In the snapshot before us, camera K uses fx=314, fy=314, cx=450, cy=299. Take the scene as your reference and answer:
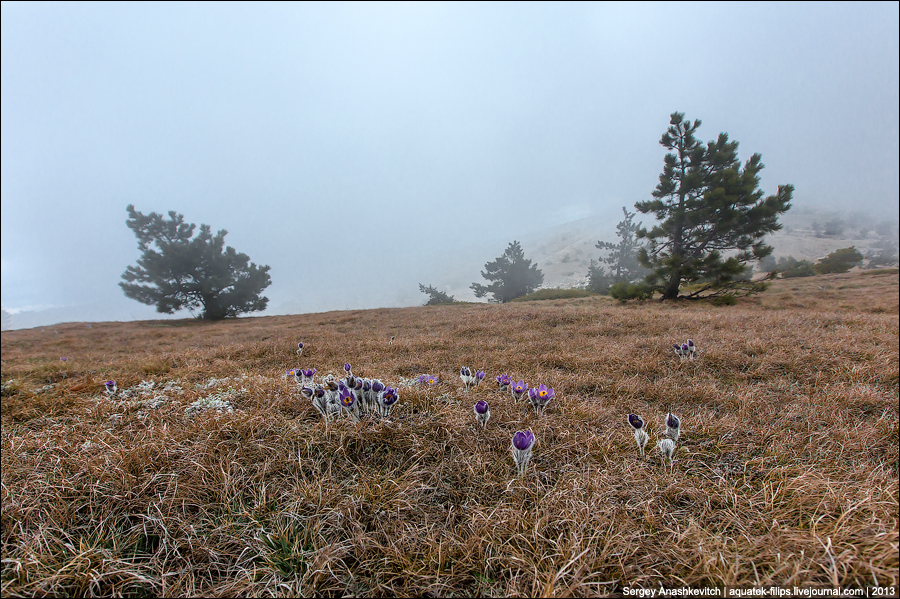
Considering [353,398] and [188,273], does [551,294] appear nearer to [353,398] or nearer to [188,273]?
[353,398]

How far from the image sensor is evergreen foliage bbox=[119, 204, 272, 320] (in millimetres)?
26234

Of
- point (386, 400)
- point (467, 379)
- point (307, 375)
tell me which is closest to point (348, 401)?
point (386, 400)

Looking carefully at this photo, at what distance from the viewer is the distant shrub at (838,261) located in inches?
1193

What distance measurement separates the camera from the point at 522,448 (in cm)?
187

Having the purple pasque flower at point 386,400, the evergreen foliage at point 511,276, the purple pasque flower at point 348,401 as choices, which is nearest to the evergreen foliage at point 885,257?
the evergreen foliage at point 511,276

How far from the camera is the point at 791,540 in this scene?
1.33m

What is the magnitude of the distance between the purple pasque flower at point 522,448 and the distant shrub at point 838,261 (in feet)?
146

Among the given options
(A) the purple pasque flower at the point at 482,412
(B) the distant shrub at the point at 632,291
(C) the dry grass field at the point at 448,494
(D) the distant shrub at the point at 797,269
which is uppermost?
(D) the distant shrub at the point at 797,269

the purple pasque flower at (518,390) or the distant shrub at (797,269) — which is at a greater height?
the distant shrub at (797,269)

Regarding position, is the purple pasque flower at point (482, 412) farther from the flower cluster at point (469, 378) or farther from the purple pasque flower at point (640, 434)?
the purple pasque flower at point (640, 434)

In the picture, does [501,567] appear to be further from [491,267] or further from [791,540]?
[491,267]

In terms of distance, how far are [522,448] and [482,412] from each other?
52 centimetres

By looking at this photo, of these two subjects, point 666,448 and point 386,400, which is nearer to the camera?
point 666,448

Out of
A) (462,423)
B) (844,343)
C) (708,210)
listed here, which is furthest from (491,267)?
(462,423)
